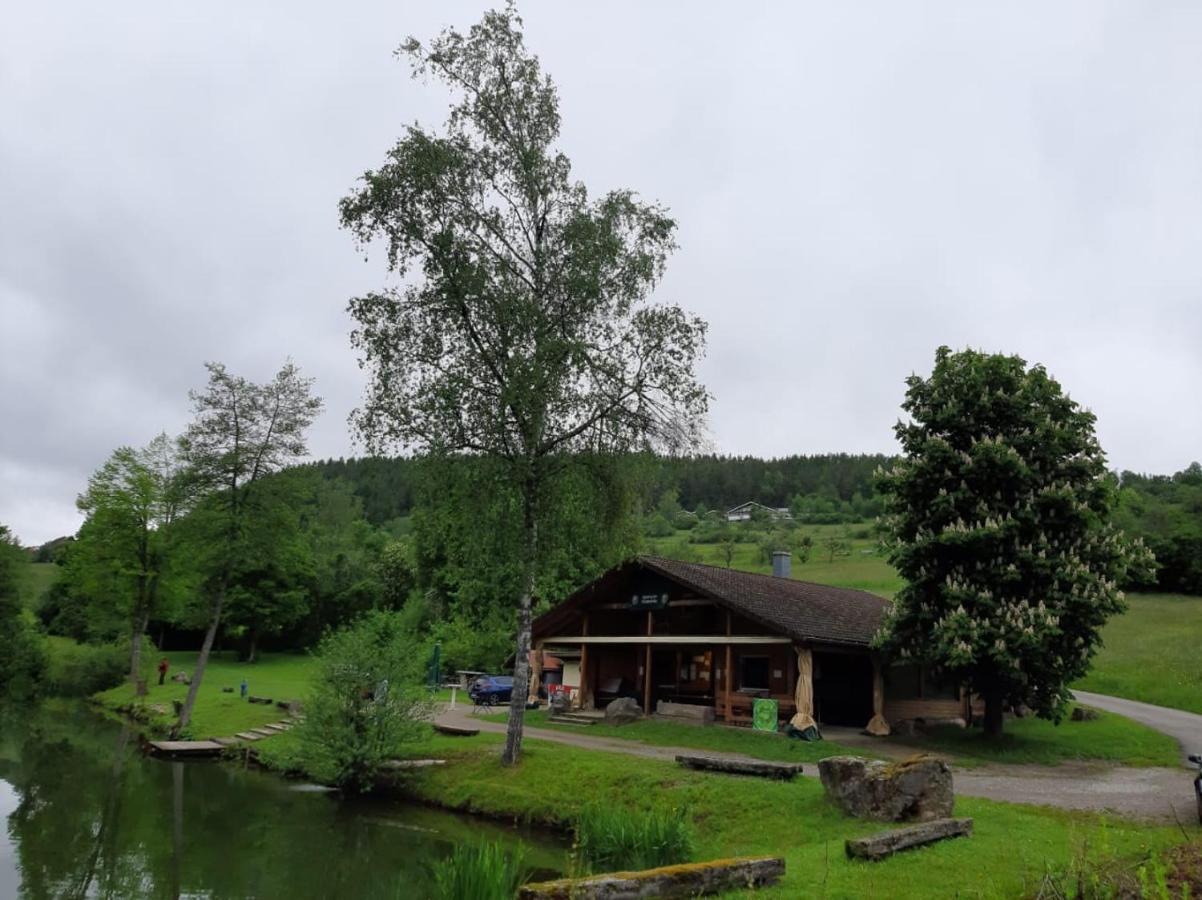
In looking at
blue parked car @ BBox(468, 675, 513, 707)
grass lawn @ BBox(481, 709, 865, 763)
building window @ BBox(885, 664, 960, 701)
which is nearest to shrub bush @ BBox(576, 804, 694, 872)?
grass lawn @ BBox(481, 709, 865, 763)

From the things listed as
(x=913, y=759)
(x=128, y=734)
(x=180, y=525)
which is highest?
(x=180, y=525)

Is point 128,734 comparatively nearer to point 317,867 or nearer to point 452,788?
point 452,788

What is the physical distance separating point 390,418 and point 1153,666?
3302 centimetres

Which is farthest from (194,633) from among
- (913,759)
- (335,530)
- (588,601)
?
(913,759)

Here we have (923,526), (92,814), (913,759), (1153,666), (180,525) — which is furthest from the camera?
(1153,666)

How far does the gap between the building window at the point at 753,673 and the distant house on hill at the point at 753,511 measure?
226 feet

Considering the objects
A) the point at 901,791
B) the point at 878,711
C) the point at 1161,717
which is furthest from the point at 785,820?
the point at 1161,717

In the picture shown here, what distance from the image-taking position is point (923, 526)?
20.6 m

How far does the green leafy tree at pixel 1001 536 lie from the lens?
1883cm

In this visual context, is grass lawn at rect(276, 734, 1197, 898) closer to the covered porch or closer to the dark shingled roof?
the covered porch

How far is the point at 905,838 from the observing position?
998 centimetres

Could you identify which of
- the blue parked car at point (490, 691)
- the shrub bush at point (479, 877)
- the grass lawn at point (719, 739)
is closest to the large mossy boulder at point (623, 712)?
the grass lawn at point (719, 739)

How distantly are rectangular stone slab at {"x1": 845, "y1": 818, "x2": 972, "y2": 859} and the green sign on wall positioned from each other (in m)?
11.8

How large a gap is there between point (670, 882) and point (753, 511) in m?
92.4
